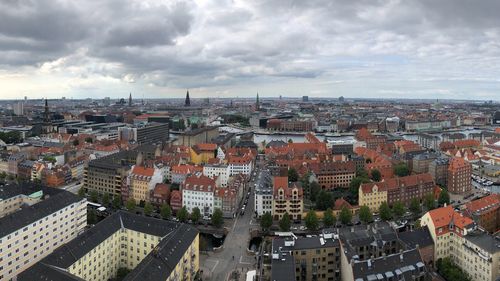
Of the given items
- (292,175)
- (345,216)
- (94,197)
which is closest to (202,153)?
(292,175)

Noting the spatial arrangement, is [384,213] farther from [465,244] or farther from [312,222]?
[465,244]

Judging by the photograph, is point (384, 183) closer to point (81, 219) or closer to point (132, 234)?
point (132, 234)

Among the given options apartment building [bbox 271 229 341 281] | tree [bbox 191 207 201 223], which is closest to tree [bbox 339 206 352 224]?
Result: apartment building [bbox 271 229 341 281]

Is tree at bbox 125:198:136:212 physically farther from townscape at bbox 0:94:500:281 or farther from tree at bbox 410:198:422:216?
tree at bbox 410:198:422:216

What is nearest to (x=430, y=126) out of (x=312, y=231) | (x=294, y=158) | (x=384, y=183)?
(x=294, y=158)

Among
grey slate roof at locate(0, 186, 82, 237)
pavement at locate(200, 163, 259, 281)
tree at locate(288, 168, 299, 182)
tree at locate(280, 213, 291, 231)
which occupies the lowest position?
pavement at locate(200, 163, 259, 281)

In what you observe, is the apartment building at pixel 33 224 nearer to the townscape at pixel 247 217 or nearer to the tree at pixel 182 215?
the townscape at pixel 247 217

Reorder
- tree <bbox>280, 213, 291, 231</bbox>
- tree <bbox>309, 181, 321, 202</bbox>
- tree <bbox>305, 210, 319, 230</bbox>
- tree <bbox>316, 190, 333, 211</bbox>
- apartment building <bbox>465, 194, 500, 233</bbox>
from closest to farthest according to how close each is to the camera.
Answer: apartment building <bbox>465, 194, 500, 233</bbox>
tree <bbox>305, 210, 319, 230</bbox>
tree <bbox>280, 213, 291, 231</bbox>
tree <bbox>316, 190, 333, 211</bbox>
tree <bbox>309, 181, 321, 202</bbox>
